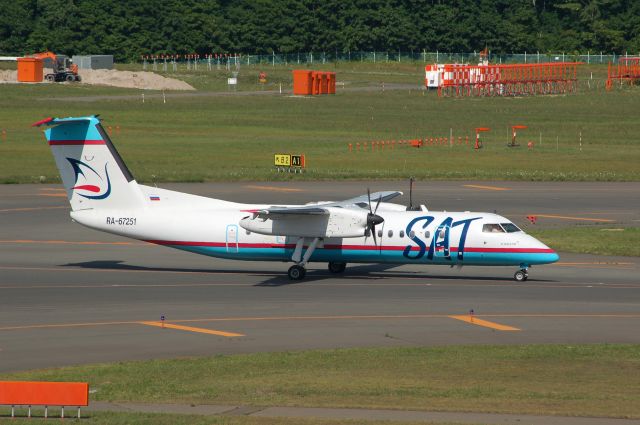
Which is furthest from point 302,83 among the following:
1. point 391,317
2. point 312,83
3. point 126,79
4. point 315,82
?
point 391,317

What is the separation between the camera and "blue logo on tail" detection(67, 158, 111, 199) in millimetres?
41750

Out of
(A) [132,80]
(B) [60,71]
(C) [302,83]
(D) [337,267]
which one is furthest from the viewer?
(A) [132,80]

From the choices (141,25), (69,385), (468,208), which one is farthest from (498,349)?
(141,25)

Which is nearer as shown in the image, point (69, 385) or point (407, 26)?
point (69, 385)

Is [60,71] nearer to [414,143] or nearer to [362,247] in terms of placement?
[414,143]

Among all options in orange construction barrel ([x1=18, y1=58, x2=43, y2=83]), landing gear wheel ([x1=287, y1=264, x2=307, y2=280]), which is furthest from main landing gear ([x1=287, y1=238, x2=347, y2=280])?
orange construction barrel ([x1=18, y1=58, x2=43, y2=83])

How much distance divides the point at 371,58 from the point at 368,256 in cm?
14185

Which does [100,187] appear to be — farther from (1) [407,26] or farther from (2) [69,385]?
(1) [407,26]

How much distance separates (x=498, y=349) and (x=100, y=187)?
1821cm

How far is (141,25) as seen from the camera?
6609 inches

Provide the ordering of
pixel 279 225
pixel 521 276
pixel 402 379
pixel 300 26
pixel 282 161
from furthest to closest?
1. pixel 300 26
2. pixel 282 161
3. pixel 279 225
4. pixel 521 276
5. pixel 402 379

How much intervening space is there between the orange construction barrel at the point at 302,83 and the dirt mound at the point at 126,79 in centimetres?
1615

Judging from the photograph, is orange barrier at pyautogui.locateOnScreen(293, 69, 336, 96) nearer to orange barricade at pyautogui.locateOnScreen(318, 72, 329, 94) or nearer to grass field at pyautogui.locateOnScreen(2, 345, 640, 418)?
orange barricade at pyautogui.locateOnScreen(318, 72, 329, 94)

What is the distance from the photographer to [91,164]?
137ft
